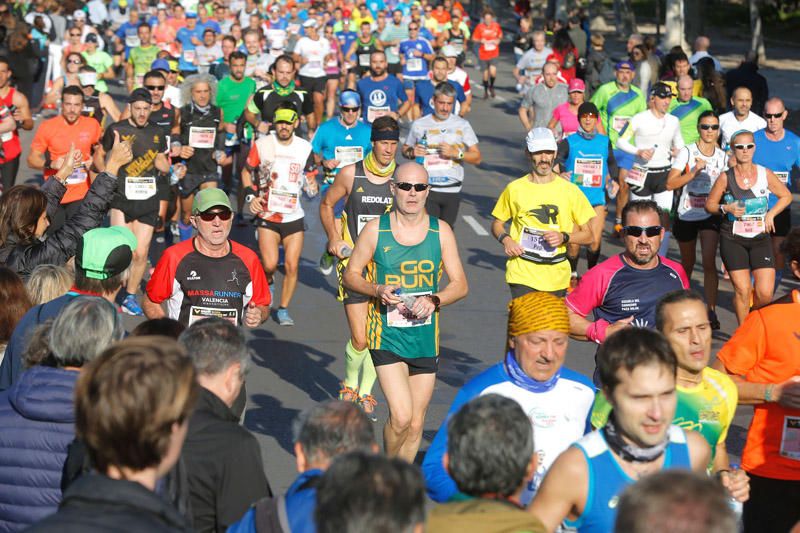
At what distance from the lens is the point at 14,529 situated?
4387 mm

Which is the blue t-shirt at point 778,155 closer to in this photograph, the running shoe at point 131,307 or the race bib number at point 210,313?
the running shoe at point 131,307

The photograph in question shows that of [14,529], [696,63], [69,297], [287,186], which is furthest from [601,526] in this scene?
[696,63]

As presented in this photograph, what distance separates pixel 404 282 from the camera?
23.0ft

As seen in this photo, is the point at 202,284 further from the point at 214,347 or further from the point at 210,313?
the point at 214,347

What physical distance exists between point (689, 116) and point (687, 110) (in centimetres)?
8

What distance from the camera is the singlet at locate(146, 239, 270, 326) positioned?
277 inches

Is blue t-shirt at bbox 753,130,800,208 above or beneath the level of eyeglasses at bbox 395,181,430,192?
beneath

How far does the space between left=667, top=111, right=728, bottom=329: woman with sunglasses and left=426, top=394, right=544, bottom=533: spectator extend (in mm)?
7423

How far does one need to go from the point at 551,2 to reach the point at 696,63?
25.8 meters

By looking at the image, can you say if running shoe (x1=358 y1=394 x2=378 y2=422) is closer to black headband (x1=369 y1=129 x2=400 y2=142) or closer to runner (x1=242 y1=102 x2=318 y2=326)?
black headband (x1=369 y1=129 x2=400 y2=142)

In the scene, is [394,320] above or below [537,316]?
below

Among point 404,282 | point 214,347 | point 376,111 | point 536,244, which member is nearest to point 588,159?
point 536,244

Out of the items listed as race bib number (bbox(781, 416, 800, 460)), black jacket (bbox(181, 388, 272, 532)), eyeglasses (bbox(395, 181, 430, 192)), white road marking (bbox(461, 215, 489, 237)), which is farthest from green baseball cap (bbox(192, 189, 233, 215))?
white road marking (bbox(461, 215, 489, 237))

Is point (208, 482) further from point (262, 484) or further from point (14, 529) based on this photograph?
point (14, 529)
